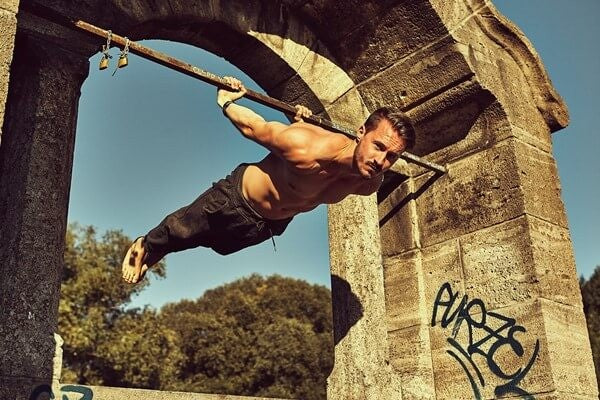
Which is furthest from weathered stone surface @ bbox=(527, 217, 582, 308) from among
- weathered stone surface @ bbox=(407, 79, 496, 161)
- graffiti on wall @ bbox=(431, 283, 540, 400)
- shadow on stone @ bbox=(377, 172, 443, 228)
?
shadow on stone @ bbox=(377, 172, 443, 228)

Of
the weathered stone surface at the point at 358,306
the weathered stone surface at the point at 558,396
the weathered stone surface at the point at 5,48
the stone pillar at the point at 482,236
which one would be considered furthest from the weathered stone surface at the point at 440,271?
the weathered stone surface at the point at 5,48

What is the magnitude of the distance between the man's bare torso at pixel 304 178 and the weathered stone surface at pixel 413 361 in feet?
5.81

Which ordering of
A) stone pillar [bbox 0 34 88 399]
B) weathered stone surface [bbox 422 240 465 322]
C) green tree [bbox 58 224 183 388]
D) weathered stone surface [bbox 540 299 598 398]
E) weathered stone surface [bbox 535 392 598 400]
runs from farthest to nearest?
green tree [bbox 58 224 183 388] → weathered stone surface [bbox 422 240 465 322] → weathered stone surface [bbox 540 299 598 398] → weathered stone surface [bbox 535 392 598 400] → stone pillar [bbox 0 34 88 399]

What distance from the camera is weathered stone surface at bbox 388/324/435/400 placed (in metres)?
4.84

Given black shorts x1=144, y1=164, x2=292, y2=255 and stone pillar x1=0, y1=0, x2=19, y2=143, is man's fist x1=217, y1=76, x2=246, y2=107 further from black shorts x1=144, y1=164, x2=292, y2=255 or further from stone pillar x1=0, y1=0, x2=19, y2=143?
stone pillar x1=0, y1=0, x2=19, y2=143

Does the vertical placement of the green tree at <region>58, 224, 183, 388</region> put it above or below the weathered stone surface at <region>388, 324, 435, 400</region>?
above

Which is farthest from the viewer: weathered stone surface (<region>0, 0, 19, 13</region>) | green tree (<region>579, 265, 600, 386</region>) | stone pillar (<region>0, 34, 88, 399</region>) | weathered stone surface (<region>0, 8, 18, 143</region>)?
green tree (<region>579, 265, 600, 386</region>)

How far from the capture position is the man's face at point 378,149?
10.8ft

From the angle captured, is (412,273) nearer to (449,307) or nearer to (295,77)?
(449,307)

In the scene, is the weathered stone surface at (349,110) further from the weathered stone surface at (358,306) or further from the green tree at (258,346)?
the green tree at (258,346)

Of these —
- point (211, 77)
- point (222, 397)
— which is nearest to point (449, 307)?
point (222, 397)

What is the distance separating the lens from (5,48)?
2.53 m

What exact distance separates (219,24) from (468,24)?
6.62ft

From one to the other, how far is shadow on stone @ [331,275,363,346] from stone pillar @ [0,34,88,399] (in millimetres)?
2258
